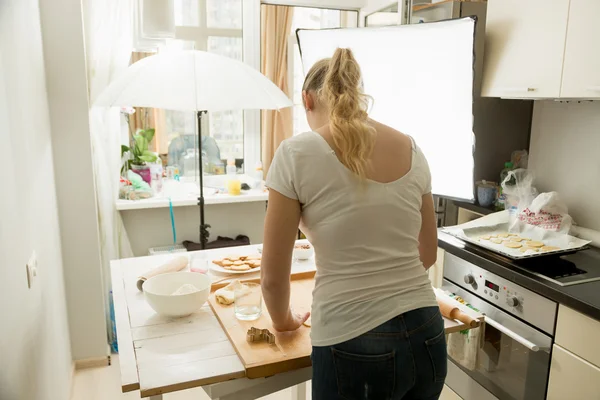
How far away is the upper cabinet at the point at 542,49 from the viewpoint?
1737 mm

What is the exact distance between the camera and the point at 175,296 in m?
1.35

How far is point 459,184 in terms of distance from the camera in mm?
2316

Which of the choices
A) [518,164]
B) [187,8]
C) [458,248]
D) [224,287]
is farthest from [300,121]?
[224,287]

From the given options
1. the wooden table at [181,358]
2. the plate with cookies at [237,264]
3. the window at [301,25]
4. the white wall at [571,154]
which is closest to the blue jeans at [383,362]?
the wooden table at [181,358]

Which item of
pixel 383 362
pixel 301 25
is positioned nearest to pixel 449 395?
pixel 383 362

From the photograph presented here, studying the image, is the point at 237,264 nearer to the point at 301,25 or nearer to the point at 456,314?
the point at 456,314

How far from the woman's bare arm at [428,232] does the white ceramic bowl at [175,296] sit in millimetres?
611

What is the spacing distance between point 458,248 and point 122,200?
6.27 feet

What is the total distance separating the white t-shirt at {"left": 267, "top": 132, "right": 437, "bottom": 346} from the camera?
1.11 metres

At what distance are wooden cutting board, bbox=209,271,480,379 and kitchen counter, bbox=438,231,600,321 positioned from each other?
392 millimetres

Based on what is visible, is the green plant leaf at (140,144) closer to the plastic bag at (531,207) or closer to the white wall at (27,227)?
the white wall at (27,227)

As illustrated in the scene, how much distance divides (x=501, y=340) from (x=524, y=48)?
1.15 meters

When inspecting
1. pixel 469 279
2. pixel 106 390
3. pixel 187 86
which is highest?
pixel 187 86

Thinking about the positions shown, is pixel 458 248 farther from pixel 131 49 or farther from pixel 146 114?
pixel 146 114
